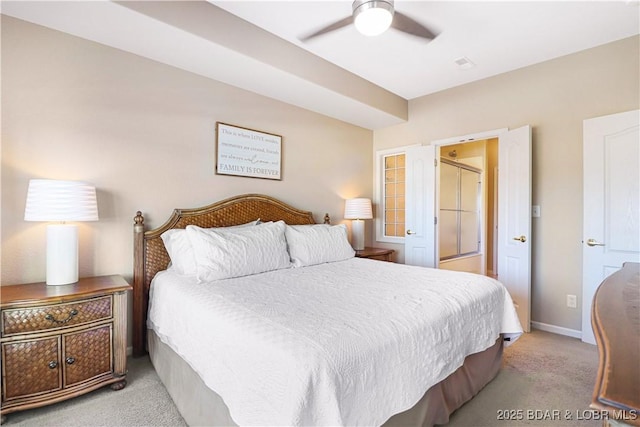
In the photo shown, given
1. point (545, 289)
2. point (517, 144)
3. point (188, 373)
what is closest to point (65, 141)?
point (188, 373)

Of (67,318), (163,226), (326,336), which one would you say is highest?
(163,226)

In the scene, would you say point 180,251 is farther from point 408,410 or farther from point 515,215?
point 515,215

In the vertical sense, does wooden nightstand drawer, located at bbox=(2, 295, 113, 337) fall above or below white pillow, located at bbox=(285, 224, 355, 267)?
below

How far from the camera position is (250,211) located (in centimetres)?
319

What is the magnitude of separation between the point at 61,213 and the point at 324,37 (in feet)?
7.44

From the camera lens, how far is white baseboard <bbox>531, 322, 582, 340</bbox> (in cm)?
298

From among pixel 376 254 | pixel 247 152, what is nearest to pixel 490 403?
pixel 376 254

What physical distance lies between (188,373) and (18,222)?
157cm

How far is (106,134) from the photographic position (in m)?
2.43

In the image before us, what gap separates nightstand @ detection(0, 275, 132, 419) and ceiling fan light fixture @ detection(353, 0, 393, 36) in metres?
Result: 2.27

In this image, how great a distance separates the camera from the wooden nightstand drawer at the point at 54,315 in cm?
173

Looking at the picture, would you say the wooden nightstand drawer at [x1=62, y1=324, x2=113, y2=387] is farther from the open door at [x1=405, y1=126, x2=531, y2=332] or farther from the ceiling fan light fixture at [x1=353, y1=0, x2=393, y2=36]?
the open door at [x1=405, y1=126, x2=531, y2=332]

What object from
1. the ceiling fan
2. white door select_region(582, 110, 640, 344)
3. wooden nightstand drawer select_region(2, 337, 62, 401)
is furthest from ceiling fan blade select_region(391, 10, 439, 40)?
wooden nightstand drawer select_region(2, 337, 62, 401)

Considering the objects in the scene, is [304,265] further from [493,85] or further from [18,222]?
[493,85]
